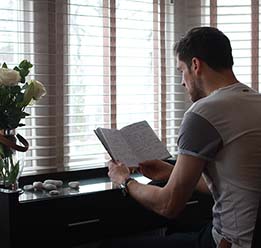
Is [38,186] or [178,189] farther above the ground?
[178,189]

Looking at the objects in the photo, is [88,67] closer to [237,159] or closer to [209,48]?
[209,48]

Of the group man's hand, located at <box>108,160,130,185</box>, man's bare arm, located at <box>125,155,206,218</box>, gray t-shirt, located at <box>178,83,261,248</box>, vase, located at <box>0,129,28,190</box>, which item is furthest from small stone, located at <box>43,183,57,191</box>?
gray t-shirt, located at <box>178,83,261,248</box>

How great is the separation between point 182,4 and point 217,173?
5.28 ft

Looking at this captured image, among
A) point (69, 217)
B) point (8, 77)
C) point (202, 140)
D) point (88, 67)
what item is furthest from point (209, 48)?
point (88, 67)

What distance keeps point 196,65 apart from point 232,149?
12.6 inches

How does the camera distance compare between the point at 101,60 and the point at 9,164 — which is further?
the point at 101,60

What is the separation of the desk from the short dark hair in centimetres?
83

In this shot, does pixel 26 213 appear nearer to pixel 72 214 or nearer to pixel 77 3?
pixel 72 214

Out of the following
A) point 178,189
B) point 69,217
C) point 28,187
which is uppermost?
point 178,189

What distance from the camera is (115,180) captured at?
1.81 m

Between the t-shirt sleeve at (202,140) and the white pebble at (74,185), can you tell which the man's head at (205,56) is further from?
the white pebble at (74,185)

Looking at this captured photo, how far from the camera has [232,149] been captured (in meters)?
1.52

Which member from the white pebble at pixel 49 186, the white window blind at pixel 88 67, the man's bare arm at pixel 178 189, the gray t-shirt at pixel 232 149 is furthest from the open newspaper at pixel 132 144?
the white window blind at pixel 88 67

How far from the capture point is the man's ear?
1.63 m
